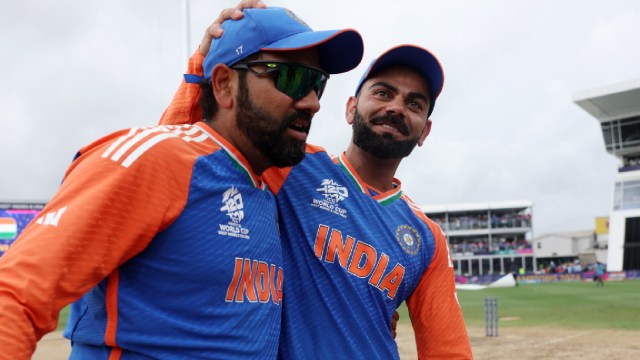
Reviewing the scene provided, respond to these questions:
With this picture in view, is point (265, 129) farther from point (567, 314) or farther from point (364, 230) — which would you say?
point (567, 314)

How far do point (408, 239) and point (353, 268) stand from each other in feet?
1.32

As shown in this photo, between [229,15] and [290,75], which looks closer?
[290,75]

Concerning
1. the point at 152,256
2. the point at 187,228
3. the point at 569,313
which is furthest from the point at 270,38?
the point at 569,313

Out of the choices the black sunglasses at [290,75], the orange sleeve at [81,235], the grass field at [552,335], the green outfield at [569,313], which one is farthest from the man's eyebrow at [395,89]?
the green outfield at [569,313]

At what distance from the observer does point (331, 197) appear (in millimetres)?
2799

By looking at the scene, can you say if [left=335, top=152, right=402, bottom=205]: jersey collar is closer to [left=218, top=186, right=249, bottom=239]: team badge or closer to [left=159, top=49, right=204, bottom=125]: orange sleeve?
[left=159, top=49, right=204, bottom=125]: orange sleeve

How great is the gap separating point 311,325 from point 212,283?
81cm

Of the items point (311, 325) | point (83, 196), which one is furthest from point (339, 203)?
point (83, 196)

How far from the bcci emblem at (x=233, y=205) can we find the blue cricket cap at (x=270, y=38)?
1.65ft

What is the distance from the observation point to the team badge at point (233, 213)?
1.93 metres

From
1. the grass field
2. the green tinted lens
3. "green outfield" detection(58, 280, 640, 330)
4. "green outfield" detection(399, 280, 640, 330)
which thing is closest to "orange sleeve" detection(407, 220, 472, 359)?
the green tinted lens

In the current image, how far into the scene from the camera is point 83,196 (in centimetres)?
158

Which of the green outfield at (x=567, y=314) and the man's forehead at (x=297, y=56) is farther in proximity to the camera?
the green outfield at (x=567, y=314)

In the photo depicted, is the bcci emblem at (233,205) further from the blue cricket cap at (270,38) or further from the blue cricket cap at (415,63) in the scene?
the blue cricket cap at (415,63)
